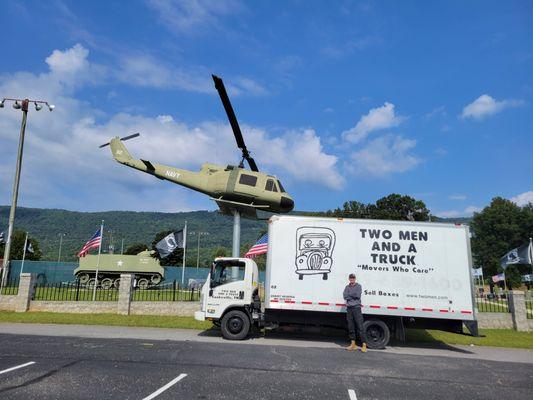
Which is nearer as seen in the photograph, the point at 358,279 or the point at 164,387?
the point at 164,387

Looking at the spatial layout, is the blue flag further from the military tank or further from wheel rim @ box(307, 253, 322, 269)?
the military tank

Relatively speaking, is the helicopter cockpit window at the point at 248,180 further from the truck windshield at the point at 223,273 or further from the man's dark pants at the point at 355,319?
the man's dark pants at the point at 355,319

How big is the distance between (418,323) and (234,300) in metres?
5.49

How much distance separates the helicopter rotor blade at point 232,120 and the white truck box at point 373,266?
16.9 ft

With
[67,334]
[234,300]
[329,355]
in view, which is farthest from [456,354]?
[67,334]

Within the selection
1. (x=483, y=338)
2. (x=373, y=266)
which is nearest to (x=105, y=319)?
(x=373, y=266)

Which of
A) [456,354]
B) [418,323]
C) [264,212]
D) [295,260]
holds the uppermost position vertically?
[264,212]

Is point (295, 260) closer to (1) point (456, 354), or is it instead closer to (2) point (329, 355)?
(2) point (329, 355)

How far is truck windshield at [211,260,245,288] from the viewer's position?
1141cm

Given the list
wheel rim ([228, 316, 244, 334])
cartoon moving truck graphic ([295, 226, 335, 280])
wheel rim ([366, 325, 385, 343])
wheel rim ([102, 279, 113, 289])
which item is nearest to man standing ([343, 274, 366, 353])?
wheel rim ([366, 325, 385, 343])

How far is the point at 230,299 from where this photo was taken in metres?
11.3

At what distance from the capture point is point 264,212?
701 inches

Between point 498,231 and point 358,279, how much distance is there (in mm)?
85394

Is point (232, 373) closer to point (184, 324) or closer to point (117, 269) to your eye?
point (184, 324)
